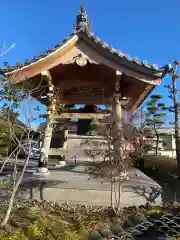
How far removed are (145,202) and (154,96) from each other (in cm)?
1945

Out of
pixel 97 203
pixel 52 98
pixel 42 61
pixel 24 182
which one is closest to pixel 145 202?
pixel 97 203

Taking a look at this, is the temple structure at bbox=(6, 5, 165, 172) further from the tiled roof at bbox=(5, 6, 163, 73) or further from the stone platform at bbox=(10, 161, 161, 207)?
the stone platform at bbox=(10, 161, 161, 207)

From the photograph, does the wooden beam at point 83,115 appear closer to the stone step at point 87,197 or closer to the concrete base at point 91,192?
the concrete base at point 91,192

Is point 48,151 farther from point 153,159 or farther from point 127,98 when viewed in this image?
point 153,159

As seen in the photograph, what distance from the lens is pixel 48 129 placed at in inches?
266

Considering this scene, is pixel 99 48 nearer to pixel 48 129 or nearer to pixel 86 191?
pixel 48 129

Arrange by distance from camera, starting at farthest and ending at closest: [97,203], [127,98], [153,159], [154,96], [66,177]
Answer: [154,96], [153,159], [127,98], [66,177], [97,203]

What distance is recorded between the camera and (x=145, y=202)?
581 cm

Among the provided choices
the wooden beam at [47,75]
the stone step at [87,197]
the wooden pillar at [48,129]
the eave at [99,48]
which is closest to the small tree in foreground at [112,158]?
the stone step at [87,197]

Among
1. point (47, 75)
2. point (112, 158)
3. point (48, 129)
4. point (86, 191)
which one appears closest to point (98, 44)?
point (47, 75)

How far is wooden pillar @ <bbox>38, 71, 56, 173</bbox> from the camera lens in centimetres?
666

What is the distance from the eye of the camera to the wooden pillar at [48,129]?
262 inches

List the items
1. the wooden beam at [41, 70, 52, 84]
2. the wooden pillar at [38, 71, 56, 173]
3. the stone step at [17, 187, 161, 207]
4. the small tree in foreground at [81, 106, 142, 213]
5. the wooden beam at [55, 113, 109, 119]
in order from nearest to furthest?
the small tree in foreground at [81, 106, 142, 213], the stone step at [17, 187, 161, 207], the wooden pillar at [38, 71, 56, 173], the wooden beam at [41, 70, 52, 84], the wooden beam at [55, 113, 109, 119]

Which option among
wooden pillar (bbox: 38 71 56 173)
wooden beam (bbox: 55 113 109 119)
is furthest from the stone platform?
wooden beam (bbox: 55 113 109 119)
